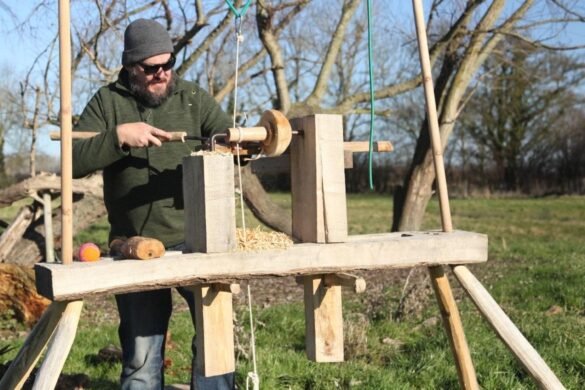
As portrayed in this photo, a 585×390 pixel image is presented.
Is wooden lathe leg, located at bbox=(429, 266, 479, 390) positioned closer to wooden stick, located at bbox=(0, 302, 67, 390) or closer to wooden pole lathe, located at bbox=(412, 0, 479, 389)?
wooden pole lathe, located at bbox=(412, 0, 479, 389)

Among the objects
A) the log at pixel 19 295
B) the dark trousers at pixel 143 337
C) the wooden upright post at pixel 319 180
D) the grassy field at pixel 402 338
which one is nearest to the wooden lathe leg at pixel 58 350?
the dark trousers at pixel 143 337

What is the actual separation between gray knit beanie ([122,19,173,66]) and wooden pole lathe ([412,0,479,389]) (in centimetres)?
109

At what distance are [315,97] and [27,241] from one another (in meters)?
4.01

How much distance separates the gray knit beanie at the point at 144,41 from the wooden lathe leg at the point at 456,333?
152 cm

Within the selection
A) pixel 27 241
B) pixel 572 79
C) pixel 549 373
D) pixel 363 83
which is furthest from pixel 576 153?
pixel 549 373

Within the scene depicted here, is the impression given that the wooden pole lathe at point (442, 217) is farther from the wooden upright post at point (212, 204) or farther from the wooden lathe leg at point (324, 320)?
the wooden upright post at point (212, 204)

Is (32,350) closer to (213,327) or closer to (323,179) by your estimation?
(213,327)

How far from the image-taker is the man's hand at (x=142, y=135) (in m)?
2.77

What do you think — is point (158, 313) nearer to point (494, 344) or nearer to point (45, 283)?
point (45, 283)

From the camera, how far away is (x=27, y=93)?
34.9 ft

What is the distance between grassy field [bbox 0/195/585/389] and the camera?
4488 mm

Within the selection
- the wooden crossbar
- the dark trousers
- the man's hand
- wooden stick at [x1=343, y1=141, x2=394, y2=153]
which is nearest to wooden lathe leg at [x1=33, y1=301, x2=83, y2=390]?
the wooden crossbar

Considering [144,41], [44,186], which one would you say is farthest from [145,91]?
[44,186]

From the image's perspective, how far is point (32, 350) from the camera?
9.34ft
